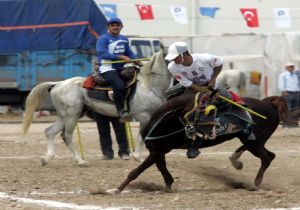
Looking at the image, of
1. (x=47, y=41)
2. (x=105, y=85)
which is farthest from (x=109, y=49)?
(x=47, y=41)

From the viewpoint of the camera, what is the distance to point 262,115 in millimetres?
10391

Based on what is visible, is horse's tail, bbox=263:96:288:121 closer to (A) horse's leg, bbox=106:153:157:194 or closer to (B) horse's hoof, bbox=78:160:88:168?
(A) horse's leg, bbox=106:153:157:194

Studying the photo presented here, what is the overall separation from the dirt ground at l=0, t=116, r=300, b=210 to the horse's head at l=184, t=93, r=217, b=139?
739 mm

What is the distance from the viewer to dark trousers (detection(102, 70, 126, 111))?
1325 cm

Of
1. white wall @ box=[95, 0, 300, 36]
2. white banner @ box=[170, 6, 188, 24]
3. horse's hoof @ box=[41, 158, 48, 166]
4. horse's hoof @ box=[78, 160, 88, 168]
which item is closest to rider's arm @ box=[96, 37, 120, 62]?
horse's hoof @ box=[78, 160, 88, 168]

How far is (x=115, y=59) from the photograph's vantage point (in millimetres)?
13344

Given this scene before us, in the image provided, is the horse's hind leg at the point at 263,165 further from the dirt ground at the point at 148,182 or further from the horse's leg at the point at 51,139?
the horse's leg at the point at 51,139

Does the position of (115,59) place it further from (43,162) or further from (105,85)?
(43,162)

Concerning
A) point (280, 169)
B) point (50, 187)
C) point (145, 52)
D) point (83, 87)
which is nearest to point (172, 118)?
point (50, 187)

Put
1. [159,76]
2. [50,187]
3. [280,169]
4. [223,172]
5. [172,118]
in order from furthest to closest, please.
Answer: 1. [159,76]
2. [280,169]
3. [223,172]
4. [50,187]
5. [172,118]

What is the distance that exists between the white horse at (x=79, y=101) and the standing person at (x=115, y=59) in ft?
0.64

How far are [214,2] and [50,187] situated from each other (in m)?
22.0

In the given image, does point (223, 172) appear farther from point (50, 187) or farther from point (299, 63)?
point (299, 63)

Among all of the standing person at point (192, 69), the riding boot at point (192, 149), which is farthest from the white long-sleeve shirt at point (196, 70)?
the riding boot at point (192, 149)
